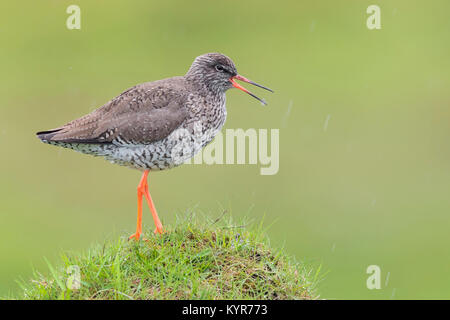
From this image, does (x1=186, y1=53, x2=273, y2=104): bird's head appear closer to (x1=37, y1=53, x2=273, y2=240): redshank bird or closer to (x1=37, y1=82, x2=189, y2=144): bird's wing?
(x1=37, y1=53, x2=273, y2=240): redshank bird

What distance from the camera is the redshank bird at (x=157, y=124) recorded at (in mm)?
7066

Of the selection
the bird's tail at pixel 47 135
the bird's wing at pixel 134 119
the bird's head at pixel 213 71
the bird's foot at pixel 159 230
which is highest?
the bird's head at pixel 213 71

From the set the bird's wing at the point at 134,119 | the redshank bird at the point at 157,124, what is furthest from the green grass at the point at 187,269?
the bird's wing at the point at 134,119

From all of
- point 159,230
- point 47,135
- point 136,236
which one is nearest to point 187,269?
point 159,230

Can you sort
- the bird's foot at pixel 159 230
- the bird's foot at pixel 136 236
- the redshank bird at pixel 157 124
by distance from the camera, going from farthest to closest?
the redshank bird at pixel 157 124, the bird's foot at pixel 136 236, the bird's foot at pixel 159 230

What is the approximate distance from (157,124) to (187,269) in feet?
6.94

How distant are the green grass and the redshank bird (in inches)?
A: 27.8

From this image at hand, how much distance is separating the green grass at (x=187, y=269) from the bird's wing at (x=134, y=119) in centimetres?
131

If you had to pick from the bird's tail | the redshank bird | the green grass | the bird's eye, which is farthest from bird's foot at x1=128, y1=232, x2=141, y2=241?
the bird's eye

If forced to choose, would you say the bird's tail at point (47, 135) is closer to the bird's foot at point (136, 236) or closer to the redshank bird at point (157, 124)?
the redshank bird at point (157, 124)

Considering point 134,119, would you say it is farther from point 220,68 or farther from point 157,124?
point 220,68

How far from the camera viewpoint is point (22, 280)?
19.9 ft

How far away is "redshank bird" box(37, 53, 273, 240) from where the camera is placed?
23.2ft
